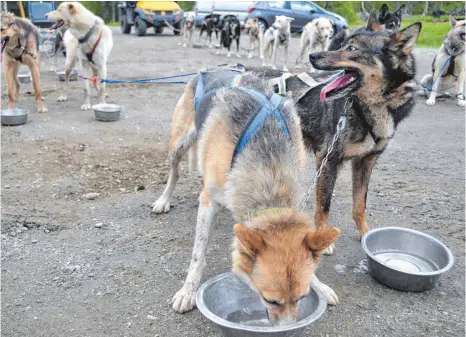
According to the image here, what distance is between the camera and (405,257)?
364cm

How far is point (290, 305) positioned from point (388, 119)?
2009mm

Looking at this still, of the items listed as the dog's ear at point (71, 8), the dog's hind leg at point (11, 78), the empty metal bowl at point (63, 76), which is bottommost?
the empty metal bowl at point (63, 76)

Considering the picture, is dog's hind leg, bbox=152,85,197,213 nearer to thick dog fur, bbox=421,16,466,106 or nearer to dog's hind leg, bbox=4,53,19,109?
dog's hind leg, bbox=4,53,19,109

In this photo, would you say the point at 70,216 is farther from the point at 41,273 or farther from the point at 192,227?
the point at 192,227

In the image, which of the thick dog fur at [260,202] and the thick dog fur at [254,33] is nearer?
the thick dog fur at [260,202]

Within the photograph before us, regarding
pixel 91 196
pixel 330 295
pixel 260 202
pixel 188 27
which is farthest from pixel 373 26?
pixel 188 27

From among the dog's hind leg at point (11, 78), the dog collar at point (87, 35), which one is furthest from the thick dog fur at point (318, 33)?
the dog's hind leg at point (11, 78)

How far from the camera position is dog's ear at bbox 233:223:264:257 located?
80.7 inches

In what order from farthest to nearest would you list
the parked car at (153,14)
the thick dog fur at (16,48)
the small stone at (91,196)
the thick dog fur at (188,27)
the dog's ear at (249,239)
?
1. the parked car at (153,14)
2. the thick dog fur at (188,27)
3. the thick dog fur at (16,48)
4. the small stone at (91,196)
5. the dog's ear at (249,239)

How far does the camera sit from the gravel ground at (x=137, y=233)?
2941mm

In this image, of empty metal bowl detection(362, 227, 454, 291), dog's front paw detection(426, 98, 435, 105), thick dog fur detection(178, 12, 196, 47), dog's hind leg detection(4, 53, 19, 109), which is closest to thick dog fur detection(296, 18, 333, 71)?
dog's front paw detection(426, 98, 435, 105)

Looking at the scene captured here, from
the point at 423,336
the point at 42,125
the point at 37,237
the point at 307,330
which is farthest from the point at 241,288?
the point at 42,125

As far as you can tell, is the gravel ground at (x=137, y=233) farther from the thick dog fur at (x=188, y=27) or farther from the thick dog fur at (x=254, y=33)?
the thick dog fur at (x=188, y=27)

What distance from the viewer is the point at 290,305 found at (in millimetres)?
2152
